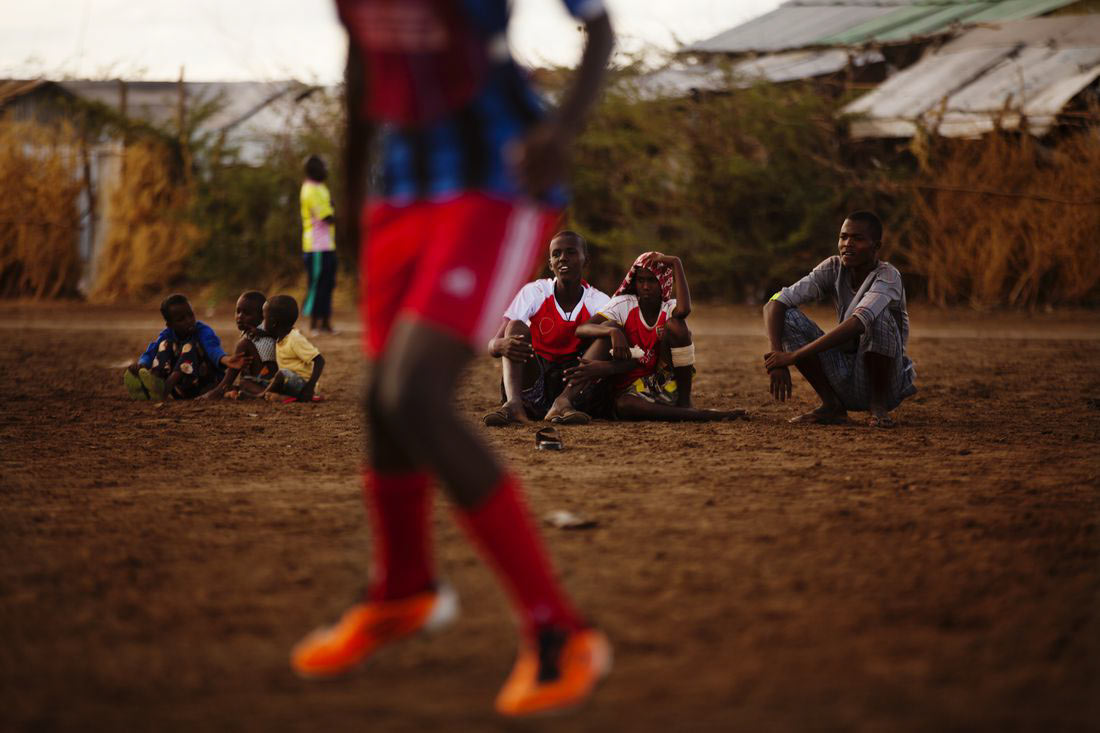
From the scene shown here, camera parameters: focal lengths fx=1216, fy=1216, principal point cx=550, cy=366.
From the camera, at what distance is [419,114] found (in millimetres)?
2646

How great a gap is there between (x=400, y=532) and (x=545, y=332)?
4.16m

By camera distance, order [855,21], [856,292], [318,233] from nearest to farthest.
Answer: [856,292] → [318,233] → [855,21]

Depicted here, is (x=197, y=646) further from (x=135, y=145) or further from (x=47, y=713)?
(x=135, y=145)

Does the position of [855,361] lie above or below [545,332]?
below

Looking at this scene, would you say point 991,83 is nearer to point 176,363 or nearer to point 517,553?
point 176,363

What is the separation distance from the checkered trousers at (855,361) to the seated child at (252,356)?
3358mm

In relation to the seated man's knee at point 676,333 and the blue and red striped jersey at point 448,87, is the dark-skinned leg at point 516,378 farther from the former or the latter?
the blue and red striped jersey at point 448,87

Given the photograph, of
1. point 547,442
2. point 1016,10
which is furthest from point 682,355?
point 1016,10

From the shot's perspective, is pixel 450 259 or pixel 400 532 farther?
pixel 400 532

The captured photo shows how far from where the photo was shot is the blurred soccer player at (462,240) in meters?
2.56

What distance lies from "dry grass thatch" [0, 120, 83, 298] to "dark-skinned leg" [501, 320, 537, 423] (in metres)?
13.3

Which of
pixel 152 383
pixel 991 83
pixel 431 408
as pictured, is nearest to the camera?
pixel 431 408

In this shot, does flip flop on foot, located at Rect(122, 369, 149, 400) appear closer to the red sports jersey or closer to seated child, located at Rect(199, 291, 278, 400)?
seated child, located at Rect(199, 291, 278, 400)

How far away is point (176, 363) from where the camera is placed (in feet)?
25.6
